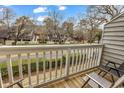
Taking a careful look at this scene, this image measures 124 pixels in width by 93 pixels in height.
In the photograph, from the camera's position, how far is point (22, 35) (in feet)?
8.04

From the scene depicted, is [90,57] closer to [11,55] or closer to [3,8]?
[11,55]

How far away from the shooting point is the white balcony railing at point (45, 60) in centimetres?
182

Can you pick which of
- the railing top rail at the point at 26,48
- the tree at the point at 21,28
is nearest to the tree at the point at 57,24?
the railing top rail at the point at 26,48

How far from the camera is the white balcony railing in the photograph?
182cm

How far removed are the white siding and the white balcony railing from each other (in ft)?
0.69

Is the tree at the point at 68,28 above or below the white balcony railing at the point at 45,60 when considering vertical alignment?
above

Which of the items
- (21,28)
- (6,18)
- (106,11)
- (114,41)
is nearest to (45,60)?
(21,28)

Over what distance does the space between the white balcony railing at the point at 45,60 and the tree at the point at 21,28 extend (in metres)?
0.50

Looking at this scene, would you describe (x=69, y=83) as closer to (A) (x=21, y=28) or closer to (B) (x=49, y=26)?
(B) (x=49, y=26)

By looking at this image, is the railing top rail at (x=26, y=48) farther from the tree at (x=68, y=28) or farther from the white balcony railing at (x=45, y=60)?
the tree at (x=68, y=28)

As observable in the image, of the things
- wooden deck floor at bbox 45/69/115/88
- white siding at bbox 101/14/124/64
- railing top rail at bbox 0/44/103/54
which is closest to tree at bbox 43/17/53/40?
railing top rail at bbox 0/44/103/54

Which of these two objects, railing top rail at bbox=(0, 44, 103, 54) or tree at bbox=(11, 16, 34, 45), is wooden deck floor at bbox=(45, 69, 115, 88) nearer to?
railing top rail at bbox=(0, 44, 103, 54)

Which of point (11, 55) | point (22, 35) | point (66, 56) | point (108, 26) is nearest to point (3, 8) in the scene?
point (22, 35)

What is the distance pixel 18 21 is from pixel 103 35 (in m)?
2.22
